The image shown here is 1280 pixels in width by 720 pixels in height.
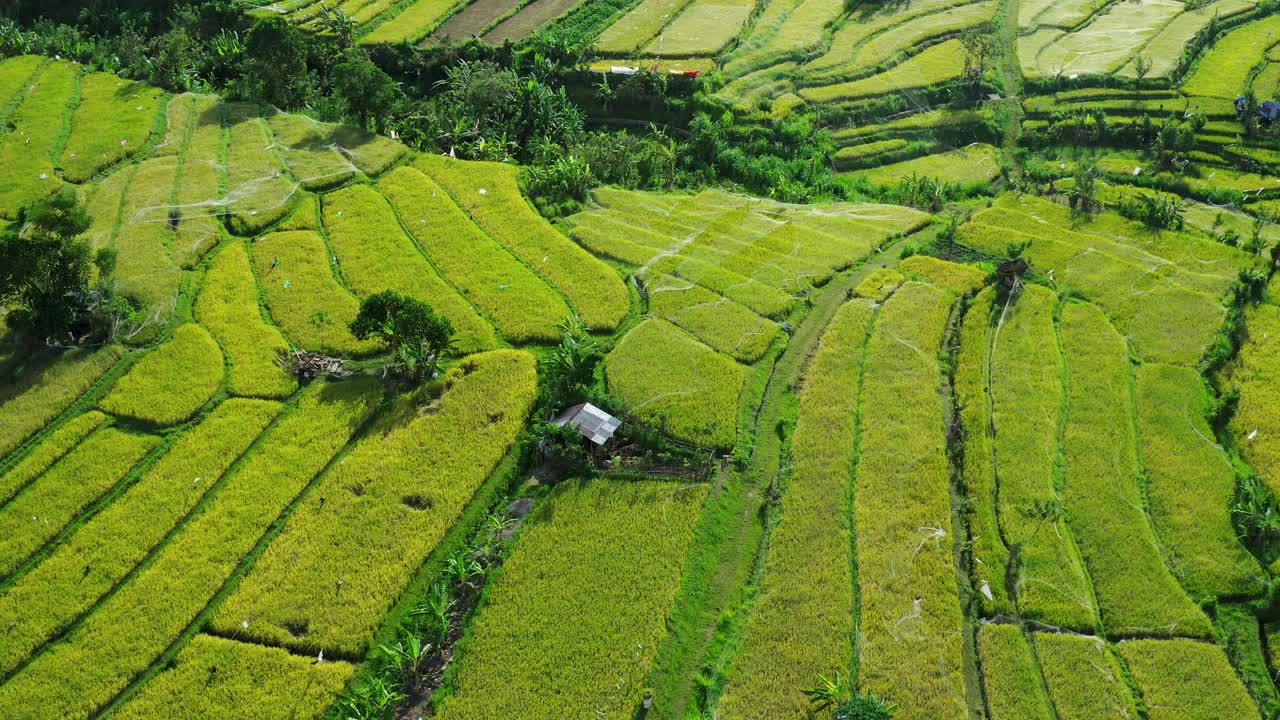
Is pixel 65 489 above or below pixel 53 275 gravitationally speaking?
below

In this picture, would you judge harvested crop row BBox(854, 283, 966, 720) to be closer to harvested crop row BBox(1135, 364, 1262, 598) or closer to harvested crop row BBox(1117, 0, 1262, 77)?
harvested crop row BBox(1135, 364, 1262, 598)

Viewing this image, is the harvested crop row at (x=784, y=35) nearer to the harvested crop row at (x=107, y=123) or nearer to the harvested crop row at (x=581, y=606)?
the harvested crop row at (x=107, y=123)

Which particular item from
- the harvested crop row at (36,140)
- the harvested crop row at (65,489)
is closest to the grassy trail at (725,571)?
the harvested crop row at (65,489)

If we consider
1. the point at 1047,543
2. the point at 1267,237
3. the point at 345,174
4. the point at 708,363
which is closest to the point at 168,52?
the point at 345,174

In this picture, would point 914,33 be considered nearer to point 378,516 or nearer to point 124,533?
point 378,516

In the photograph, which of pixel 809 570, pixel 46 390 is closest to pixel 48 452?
pixel 46 390

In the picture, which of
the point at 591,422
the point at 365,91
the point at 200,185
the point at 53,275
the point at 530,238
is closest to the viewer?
the point at 591,422

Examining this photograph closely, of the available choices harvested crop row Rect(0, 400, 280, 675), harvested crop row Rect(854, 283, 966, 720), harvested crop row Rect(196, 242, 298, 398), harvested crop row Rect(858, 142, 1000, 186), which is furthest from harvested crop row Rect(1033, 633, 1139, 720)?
harvested crop row Rect(858, 142, 1000, 186)
